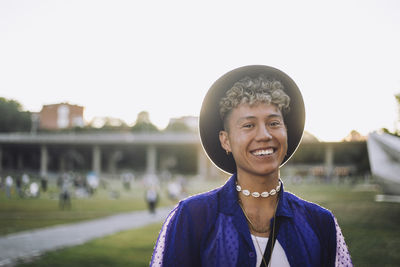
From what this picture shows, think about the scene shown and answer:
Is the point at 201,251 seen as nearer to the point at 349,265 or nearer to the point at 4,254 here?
the point at 349,265

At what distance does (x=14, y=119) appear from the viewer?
173 ft

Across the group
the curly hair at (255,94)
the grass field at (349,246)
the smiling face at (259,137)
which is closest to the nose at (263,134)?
the smiling face at (259,137)

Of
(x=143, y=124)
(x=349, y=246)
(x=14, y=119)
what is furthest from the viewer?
(x=143, y=124)

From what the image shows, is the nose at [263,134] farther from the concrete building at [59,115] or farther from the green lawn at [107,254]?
the concrete building at [59,115]

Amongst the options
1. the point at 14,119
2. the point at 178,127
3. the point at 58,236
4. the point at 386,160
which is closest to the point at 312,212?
the point at 58,236

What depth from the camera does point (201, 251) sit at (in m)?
2.15

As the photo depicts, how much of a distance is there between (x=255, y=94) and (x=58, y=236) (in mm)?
12541

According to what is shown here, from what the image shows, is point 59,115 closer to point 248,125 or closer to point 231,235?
point 248,125

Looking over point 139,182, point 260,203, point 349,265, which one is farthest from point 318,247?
point 139,182

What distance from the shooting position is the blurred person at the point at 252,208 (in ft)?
7.05

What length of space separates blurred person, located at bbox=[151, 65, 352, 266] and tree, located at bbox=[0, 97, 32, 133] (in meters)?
44.9

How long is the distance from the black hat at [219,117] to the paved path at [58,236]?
8.82m

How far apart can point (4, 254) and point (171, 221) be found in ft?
32.5

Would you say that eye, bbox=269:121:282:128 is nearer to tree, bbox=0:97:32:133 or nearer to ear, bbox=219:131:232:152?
ear, bbox=219:131:232:152
